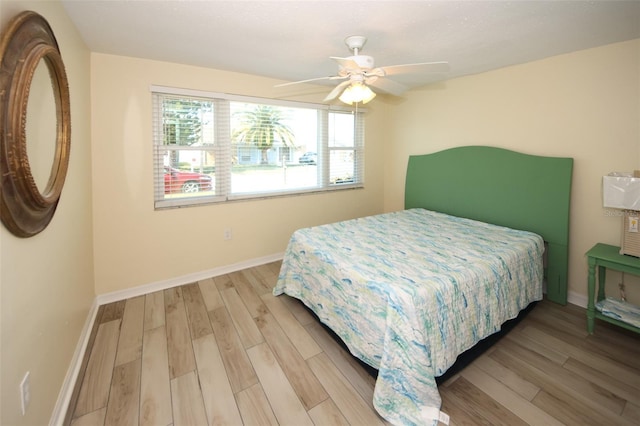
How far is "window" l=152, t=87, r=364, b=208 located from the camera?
2908mm

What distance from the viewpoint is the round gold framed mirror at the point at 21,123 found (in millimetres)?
1020

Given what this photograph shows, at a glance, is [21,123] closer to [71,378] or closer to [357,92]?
[71,378]

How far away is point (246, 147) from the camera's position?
335cm

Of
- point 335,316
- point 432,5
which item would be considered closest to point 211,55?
point 432,5

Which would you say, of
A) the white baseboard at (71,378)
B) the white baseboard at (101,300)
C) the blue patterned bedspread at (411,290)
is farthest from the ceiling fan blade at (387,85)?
the white baseboard at (71,378)

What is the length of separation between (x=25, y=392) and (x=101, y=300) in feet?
5.64

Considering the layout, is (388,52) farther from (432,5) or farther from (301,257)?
(301,257)

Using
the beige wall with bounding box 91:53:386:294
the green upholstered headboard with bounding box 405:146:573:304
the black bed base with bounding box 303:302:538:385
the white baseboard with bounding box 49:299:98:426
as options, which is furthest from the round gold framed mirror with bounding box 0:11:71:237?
the green upholstered headboard with bounding box 405:146:573:304

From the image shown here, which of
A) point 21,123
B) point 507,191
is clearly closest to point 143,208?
point 21,123

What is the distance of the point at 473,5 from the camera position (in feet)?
5.73

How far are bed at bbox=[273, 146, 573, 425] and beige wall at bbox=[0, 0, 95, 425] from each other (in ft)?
5.05

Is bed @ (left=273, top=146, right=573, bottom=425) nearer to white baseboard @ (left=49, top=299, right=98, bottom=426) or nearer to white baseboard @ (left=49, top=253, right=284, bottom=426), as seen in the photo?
white baseboard @ (left=49, top=253, right=284, bottom=426)

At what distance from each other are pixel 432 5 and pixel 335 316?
208 cm

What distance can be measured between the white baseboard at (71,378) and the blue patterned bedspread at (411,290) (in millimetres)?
1463
